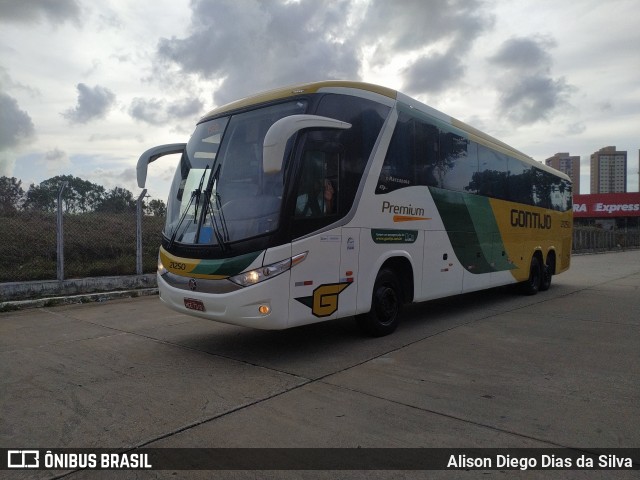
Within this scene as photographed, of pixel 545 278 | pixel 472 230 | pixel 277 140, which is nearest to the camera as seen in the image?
pixel 277 140

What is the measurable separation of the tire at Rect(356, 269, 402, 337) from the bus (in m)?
0.02

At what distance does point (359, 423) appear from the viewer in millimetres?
3926

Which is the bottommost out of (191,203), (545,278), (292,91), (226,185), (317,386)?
(317,386)

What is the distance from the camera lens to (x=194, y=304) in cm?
562

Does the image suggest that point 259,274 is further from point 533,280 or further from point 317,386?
point 533,280

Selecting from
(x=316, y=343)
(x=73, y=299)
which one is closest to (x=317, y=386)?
(x=316, y=343)

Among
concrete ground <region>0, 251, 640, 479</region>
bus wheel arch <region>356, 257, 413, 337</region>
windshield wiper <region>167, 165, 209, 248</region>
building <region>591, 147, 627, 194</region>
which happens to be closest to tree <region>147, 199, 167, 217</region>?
concrete ground <region>0, 251, 640, 479</region>

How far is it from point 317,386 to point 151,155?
434 cm

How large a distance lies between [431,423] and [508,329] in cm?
432

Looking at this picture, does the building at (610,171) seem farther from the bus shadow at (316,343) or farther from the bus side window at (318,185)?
the bus side window at (318,185)

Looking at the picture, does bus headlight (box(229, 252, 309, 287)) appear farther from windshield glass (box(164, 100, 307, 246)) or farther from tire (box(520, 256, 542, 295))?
tire (box(520, 256, 542, 295))

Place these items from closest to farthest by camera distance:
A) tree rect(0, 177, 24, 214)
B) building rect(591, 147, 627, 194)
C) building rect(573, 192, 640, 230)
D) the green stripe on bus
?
the green stripe on bus → tree rect(0, 177, 24, 214) → building rect(573, 192, 640, 230) → building rect(591, 147, 627, 194)

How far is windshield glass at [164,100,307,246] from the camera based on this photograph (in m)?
5.38

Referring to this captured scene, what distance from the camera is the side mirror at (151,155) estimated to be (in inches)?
275
